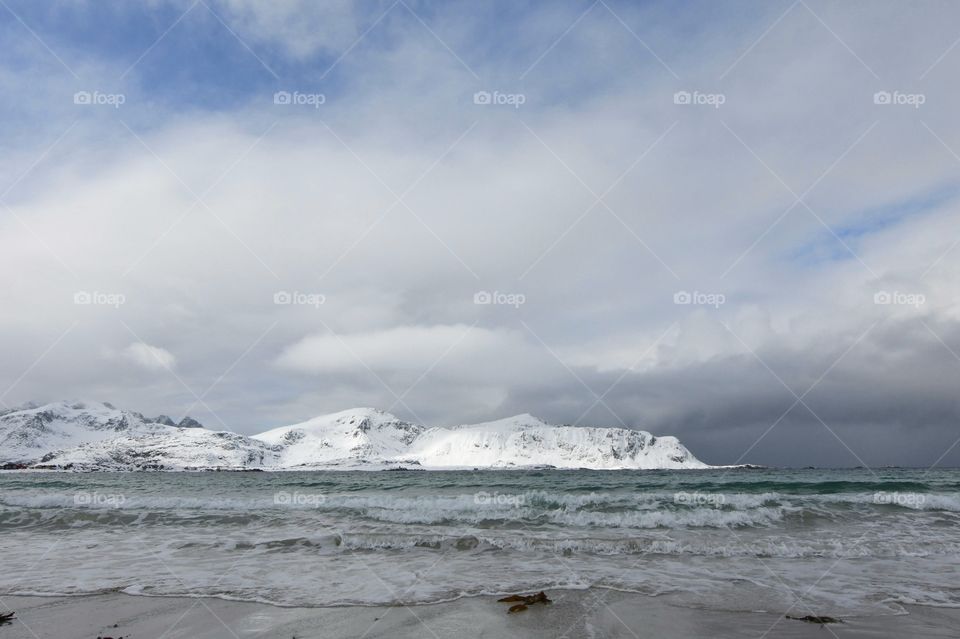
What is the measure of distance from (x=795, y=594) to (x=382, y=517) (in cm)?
1742

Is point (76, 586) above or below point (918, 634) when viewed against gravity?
above

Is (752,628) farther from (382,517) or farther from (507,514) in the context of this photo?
(382,517)

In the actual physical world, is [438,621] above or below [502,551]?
above

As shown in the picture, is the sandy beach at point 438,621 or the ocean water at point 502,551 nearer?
the sandy beach at point 438,621

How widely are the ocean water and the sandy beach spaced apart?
0.61m

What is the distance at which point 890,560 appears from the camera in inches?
542

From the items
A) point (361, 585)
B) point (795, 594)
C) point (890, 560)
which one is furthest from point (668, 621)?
point (890, 560)

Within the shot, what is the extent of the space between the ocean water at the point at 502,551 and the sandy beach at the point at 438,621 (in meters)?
0.61

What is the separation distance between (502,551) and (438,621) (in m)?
7.03

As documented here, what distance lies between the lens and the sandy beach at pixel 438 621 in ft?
25.7

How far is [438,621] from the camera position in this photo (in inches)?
330

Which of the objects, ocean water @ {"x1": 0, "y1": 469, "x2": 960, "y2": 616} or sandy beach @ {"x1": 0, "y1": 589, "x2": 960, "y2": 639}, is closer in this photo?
sandy beach @ {"x1": 0, "y1": 589, "x2": 960, "y2": 639}

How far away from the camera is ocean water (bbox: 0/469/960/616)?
34.5ft

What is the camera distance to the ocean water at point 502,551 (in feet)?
34.5
